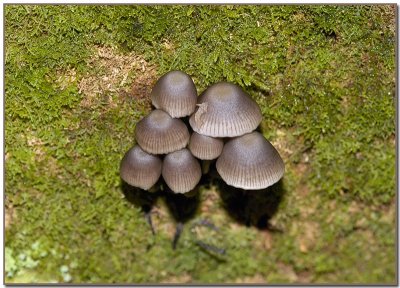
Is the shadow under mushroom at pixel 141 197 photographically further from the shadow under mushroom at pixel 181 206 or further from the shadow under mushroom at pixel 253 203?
the shadow under mushroom at pixel 253 203

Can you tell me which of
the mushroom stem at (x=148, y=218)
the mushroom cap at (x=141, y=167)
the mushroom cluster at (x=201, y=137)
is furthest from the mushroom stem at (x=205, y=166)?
the mushroom stem at (x=148, y=218)

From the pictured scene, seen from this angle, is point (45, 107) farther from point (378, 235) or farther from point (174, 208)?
point (378, 235)

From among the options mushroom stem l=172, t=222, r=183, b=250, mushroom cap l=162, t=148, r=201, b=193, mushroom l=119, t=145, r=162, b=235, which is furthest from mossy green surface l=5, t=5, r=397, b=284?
mushroom cap l=162, t=148, r=201, b=193

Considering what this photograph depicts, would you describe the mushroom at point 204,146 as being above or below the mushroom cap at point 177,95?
below

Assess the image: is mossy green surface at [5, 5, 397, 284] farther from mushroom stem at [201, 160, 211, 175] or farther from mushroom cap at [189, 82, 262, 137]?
mushroom stem at [201, 160, 211, 175]

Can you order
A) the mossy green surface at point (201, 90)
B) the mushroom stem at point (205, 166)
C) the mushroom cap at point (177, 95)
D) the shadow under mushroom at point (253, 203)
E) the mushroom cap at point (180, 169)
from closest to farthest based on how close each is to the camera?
the mushroom cap at point (177, 95) → the mushroom cap at point (180, 169) → the mossy green surface at point (201, 90) → the mushroom stem at point (205, 166) → the shadow under mushroom at point (253, 203)

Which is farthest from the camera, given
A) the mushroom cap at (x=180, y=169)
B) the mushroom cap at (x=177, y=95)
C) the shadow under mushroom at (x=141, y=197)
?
the shadow under mushroom at (x=141, y=197)
